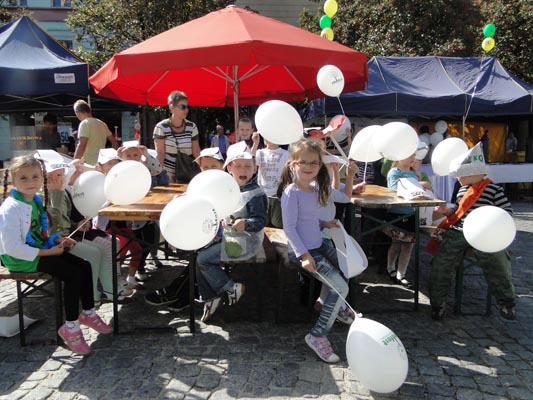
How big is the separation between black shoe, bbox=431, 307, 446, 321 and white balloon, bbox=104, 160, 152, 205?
8.66 ft

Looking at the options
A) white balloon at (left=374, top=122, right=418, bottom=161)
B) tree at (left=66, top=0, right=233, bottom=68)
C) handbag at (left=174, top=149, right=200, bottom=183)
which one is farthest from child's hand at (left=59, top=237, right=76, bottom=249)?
tree at (left=66, top=0, right=233, bottom=68)

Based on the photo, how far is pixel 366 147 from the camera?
4043 millimetres

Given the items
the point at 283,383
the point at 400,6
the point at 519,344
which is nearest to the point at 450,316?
the point at 519,344

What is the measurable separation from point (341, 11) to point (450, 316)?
49.1 feet

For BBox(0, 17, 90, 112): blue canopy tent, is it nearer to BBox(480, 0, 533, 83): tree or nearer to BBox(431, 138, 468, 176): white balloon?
BBox(431, 138, 468, 176): white balloon

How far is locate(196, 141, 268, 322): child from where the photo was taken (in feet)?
11.2

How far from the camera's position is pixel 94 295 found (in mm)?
3428

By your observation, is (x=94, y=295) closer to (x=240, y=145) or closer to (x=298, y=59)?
(x=240, y=145)

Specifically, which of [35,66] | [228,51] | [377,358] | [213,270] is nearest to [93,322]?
[213,270]

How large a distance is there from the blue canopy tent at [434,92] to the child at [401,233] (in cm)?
424

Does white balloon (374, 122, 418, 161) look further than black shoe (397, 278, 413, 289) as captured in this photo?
No

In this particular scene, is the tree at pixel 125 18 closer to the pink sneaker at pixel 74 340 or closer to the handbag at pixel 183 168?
the handbag at pixel 183 168

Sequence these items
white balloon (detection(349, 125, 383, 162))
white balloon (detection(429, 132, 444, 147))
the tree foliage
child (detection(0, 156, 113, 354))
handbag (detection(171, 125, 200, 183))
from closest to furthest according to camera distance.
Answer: child (detection(0, 156, 113, 354)) < white balloon (detection(349, 125, 383, 162)) < handbag (detection(171, 125, 200, 183)) < white balloon (detection(429, 132, 444, 147)) < the tree foliage

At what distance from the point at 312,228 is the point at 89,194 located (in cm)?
183
